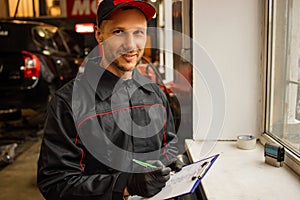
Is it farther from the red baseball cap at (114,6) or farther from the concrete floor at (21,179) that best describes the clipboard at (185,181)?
the concrete floor at (21,179)

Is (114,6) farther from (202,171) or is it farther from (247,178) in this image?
(247,178)

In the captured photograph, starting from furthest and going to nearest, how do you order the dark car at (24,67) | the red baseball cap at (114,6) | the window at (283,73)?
the dark car at (24,67), the window at (283,73), the red baseball cap at (114,6)

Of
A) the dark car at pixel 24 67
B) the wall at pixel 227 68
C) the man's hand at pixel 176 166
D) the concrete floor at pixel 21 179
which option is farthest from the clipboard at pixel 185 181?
the dark car at pixel 24 67

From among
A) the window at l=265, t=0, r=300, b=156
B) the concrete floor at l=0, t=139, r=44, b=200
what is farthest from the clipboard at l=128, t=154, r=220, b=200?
the concrete floor at l=0, t=139, r=44, b=200

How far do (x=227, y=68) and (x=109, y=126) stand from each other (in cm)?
78

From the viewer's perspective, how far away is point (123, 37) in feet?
3.71

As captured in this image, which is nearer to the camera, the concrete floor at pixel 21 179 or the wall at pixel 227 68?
the wall at pixel 227 68

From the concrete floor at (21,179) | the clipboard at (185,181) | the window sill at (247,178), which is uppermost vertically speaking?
the clipboard at (185,181)

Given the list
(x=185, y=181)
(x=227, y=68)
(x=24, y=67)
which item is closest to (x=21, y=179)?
(x=24, y=67)

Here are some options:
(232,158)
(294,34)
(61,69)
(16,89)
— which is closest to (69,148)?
(232,158)

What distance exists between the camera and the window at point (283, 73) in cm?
140

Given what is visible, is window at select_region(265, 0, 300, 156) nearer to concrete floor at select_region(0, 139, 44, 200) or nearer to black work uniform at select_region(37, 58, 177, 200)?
black work uniform at select_region(37, 58, 177, 200)

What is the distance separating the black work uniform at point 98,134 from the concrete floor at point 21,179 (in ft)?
6.07

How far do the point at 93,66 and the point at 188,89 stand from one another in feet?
2.35
